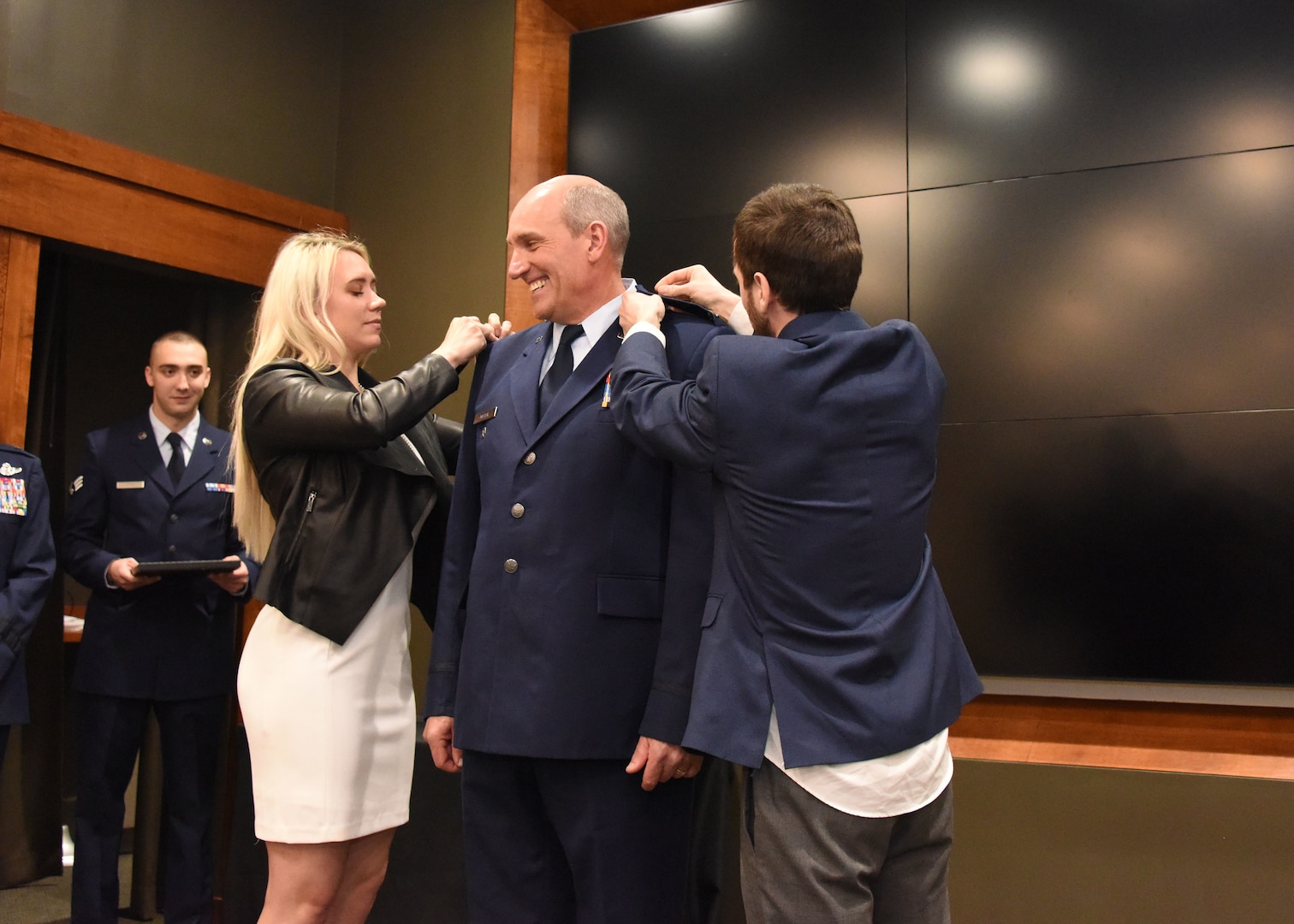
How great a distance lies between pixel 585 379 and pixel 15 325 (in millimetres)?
2540

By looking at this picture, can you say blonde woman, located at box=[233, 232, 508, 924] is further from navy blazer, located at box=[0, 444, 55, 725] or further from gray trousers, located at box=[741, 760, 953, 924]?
navy blazer, located at box=[0, 444, 55, 725]

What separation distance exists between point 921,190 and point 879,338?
2.14m

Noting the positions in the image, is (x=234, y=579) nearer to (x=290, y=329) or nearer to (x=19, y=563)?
(x=19, y=563)

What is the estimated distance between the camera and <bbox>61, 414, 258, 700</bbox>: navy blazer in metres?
3.39

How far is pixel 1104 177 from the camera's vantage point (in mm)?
3184

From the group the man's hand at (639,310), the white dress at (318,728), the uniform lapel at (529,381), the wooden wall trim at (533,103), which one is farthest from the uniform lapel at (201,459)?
the man's hand at (639,310)

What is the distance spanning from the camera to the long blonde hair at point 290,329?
7.09ft

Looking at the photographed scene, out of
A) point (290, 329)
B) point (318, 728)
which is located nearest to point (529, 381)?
point (290, 329)

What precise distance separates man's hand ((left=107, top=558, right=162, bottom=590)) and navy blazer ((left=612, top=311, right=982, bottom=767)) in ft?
7.83

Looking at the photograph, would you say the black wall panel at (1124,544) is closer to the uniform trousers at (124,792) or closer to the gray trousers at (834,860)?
the gray trousers at (834,860)

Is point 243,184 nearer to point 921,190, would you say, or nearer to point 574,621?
point 921,190

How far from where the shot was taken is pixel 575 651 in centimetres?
168

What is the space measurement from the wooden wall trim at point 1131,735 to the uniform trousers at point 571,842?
1664 millimetres

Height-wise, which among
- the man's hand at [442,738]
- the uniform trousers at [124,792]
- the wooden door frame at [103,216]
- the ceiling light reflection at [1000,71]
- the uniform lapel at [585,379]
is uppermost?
the ceiling light reflection at [1000,71]
